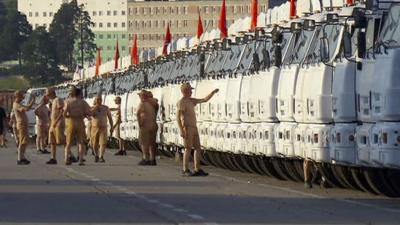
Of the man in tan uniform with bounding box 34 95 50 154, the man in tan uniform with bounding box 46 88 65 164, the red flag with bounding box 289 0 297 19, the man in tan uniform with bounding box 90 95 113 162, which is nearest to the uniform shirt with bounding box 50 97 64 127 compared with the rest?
the man in tan uniform with bounding box 46 88 65 164

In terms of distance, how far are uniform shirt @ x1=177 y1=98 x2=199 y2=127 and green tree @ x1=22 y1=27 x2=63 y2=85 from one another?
145899mm

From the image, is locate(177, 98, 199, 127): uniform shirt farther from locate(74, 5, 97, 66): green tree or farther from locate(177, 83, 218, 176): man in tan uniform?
locate(74, 5, 97, 66): green tree

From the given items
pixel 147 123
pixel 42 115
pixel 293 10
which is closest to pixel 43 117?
pixel 42 115

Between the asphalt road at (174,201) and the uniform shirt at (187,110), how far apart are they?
1027 mm

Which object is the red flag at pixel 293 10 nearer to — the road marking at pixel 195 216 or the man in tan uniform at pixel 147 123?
the man in tan uniform at pixel 147 123

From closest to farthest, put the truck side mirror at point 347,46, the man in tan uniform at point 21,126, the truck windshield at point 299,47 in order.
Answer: the truck side mirror at point 347,46 → the truck windshield at point 299,47 → the man in tan uniform at point 21,126

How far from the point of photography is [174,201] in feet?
74.4

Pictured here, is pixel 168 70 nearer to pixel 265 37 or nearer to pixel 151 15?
pixel 265 37

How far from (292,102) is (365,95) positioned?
347 centimetres

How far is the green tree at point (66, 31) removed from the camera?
188750mm

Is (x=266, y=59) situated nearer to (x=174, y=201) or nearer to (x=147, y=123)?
(x=174, y=201)

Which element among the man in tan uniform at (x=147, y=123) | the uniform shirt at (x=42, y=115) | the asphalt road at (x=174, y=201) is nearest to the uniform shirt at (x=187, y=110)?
the asphalt road at (x=174, y=201)

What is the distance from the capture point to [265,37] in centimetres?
3016

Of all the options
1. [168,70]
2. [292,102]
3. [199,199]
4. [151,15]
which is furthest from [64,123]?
[151,15]
